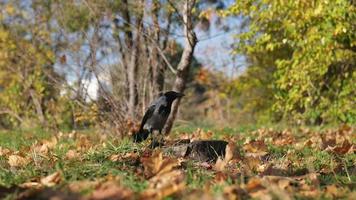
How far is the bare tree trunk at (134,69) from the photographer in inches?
307

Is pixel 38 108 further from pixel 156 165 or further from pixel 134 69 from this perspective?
pixel 156 165

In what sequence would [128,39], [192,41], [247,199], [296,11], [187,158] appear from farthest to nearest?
[296,11] → [128,39] → [192,41] → [187,158] → [247,199]

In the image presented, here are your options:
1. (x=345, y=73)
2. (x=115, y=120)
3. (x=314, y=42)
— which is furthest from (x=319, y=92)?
(x=115, y=120)

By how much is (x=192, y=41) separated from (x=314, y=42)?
3325mm

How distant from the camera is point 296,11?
9562 mm

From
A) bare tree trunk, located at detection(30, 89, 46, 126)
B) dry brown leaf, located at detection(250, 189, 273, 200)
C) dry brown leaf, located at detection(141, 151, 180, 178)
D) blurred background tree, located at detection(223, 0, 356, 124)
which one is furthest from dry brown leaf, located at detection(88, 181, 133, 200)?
bare tree trunk, located at detection(30, 89, 46, 126)

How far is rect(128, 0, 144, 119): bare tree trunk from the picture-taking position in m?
7.80

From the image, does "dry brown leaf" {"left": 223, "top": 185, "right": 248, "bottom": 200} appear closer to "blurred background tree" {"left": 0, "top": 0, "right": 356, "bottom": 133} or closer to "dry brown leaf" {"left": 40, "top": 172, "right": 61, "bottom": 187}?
"dry brown leaf" {"left": 40, "top": 172, "right": 61, "bottom": 187}

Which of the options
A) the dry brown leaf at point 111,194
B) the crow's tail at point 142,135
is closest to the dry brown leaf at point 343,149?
the crow's tail at point 142,135

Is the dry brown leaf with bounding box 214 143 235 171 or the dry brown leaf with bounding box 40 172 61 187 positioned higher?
the dry brown leaf with bounding box 40 172 61 187

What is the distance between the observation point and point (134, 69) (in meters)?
8.51

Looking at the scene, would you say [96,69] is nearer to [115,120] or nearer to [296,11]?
[115,120]

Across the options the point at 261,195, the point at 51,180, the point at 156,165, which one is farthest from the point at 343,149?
the point at 51,180

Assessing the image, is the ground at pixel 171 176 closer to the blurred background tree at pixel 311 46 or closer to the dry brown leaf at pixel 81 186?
the dry brown leaf at pixel 81 186
